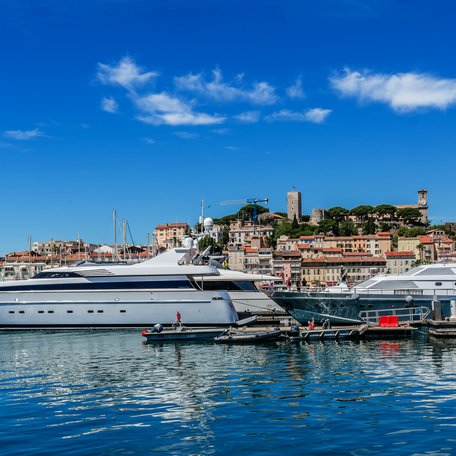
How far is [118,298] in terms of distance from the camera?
38844 millimetres

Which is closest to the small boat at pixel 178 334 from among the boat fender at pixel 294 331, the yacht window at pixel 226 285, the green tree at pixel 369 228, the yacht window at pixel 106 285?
the boat fender at pixel 294 331

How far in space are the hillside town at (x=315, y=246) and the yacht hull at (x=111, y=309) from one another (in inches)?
1550

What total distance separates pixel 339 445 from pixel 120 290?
88.4 ft

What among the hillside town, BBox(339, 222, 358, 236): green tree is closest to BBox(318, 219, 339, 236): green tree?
the hillside town

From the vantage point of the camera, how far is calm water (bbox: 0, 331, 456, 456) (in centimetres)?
1365

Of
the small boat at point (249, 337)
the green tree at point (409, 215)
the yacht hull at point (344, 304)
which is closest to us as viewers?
the small boat at point (249, 337)

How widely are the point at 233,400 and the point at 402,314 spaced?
822 inches

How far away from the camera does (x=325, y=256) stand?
132 metres

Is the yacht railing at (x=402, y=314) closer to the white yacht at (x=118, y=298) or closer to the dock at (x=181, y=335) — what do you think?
the white yacht at (x=118, y=298)

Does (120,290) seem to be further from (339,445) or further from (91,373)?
(339,445)

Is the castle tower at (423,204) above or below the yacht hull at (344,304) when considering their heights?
above

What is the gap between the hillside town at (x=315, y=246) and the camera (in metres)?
122

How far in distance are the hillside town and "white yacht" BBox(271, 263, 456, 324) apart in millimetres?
42644

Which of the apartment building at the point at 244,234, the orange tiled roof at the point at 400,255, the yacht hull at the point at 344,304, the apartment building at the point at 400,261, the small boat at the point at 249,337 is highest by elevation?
the apartment building at the point at 244,234
